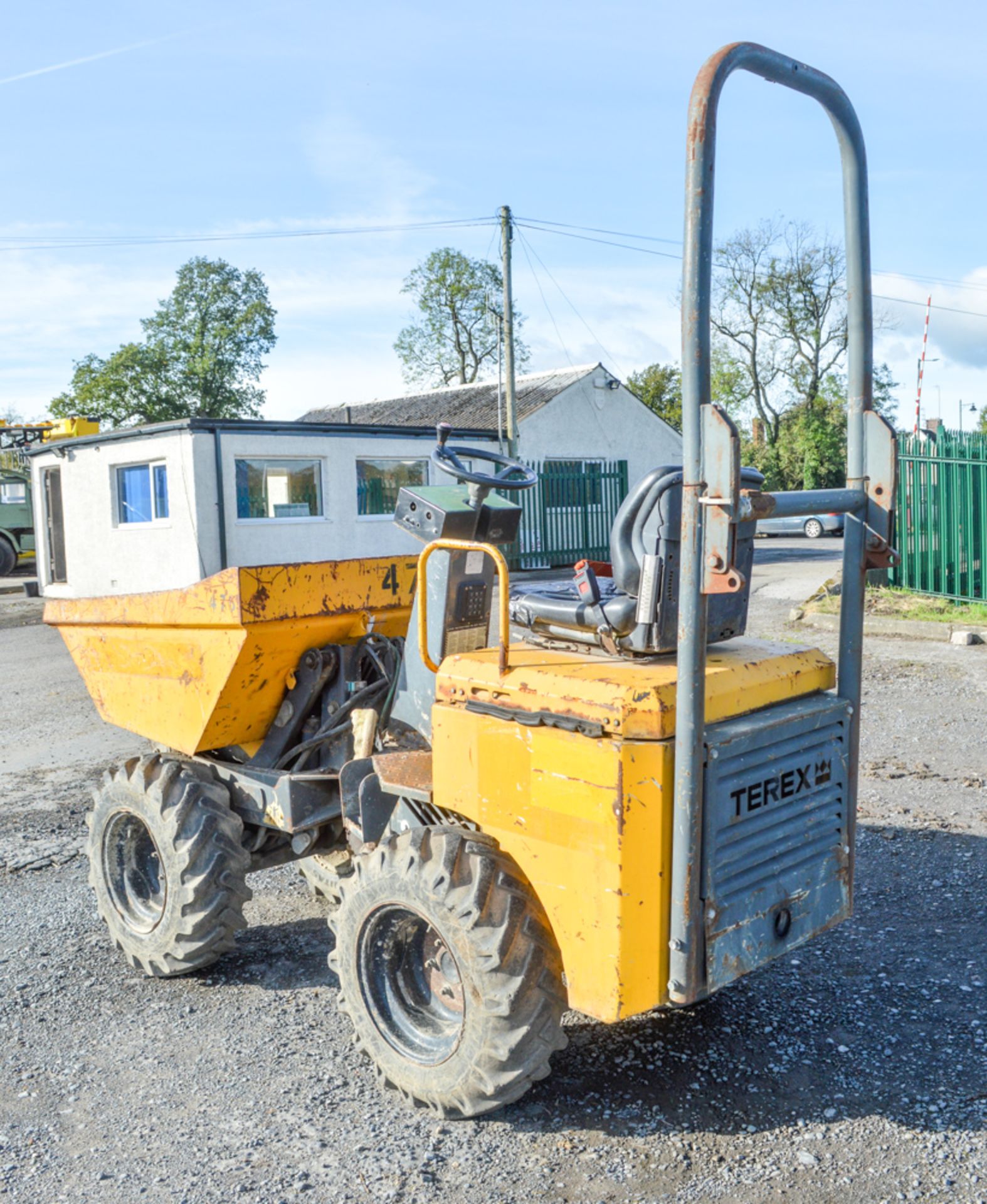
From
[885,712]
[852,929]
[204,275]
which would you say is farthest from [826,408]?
[852,929]

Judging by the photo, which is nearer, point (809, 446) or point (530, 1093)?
point (530, 1093)

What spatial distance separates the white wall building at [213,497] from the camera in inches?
713

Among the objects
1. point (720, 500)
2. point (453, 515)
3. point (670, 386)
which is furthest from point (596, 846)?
point (670, 386)

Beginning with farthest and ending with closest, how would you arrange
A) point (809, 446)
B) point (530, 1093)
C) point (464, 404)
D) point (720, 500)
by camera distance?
point (809, 446) < point (464, 404) < point (530, 1093) < point (720, 500)

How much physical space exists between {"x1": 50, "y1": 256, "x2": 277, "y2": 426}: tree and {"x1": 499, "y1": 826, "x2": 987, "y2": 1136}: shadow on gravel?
36.8m

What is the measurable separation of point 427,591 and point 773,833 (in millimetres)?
1376

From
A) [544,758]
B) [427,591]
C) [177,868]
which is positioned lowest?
[177,868]

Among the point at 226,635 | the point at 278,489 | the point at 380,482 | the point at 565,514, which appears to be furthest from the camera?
the point at 565,514

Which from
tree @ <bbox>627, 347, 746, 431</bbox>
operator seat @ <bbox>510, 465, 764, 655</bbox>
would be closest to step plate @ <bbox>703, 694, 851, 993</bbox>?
→ operator seat @ <bbox>510, 465, 764, 655</bbox>

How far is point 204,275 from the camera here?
134 ft

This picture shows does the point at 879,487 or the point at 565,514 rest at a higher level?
the point at 879,487

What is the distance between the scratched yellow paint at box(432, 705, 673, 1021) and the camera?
2799 mm

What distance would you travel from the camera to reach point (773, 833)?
3117 mm

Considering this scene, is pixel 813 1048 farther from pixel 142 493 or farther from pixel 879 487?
pixel 142 493
